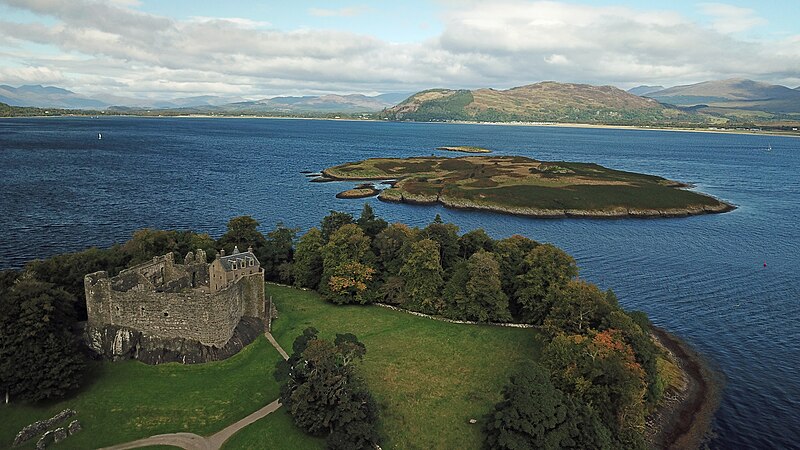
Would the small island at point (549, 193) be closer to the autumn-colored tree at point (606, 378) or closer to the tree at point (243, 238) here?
the tree at point (243, 238)

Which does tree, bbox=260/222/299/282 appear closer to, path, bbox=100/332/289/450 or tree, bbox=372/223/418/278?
tree, bbox=372/223/418/278

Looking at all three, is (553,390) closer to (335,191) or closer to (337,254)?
(337,254)

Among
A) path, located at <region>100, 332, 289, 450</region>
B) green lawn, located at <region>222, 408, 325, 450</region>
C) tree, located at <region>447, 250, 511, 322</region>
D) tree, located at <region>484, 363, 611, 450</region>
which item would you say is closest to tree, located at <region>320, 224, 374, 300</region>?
tree, located at <region>447, 250, 511, 322</region>

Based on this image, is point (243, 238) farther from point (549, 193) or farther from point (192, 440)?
point (549, 193)

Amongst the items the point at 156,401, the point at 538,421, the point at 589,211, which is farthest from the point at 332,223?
the point at 589,211

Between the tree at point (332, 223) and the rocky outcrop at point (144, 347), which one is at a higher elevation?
the tree at point (332, 223)

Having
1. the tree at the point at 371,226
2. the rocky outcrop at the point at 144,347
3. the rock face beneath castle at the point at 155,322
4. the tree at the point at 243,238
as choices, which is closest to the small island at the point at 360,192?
the tree at the point at 371,226
